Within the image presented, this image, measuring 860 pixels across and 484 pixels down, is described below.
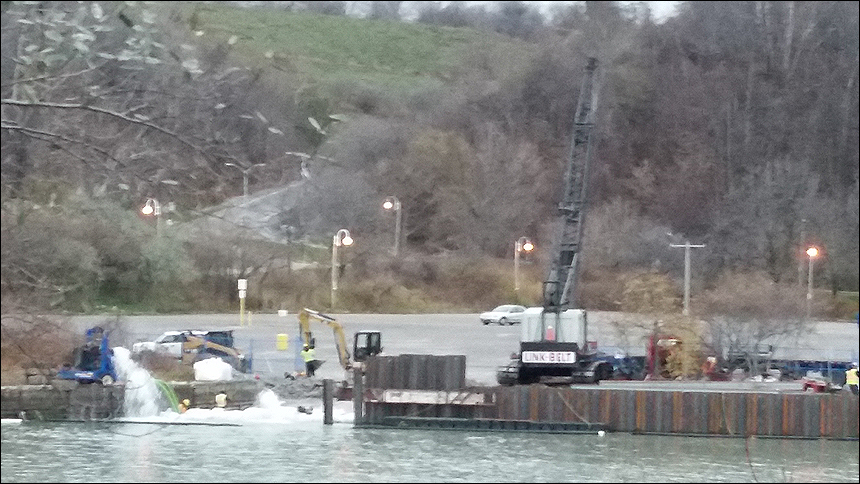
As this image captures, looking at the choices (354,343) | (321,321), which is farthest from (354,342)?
(321,321)

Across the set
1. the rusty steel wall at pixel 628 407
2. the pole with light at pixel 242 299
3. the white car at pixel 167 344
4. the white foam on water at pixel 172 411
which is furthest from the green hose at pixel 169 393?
the pole with light at pixel 242 299

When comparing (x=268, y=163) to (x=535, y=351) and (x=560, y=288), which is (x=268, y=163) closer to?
(x=535, y=351)

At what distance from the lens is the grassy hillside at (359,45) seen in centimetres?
7050

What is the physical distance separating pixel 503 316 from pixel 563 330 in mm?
14171

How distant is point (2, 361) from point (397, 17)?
9090cm

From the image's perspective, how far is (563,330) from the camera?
24594mm

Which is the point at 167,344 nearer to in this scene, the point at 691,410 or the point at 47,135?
the point at 691,410

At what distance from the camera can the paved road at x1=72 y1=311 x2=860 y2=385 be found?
2689 centimetres

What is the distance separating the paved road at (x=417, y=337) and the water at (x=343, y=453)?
2.83 meters

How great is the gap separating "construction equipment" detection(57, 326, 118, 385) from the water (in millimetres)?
597

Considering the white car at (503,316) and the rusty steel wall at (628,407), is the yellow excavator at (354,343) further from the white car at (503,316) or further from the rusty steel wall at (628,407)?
the white car at (503,316)

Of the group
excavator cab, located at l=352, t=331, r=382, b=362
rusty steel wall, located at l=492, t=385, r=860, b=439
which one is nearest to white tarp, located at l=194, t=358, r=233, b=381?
excavator cab, located at l=352, t=331, r=382, b=362

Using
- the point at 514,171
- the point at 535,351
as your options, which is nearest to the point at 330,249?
the point at 514,171

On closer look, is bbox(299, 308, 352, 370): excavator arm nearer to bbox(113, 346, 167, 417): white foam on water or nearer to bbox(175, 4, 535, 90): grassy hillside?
bbox(113, 346, 167, 417): white foam on water
